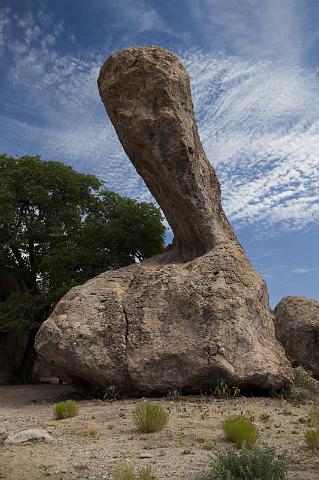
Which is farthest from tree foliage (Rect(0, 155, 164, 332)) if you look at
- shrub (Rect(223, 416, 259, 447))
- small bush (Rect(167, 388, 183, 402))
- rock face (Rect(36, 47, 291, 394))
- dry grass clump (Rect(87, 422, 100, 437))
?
shrub (Rect(223, 416, 259, 447))

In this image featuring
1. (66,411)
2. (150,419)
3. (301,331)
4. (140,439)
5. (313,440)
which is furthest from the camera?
(301,331)

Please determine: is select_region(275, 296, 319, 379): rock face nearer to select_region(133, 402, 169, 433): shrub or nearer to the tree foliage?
the tree foliage

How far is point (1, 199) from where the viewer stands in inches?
995

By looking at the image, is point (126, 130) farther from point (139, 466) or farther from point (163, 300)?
point (139, 466)

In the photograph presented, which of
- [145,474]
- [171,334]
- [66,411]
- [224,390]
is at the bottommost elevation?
[145,474]

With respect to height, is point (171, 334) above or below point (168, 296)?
below

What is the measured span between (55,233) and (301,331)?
1262 centimetres

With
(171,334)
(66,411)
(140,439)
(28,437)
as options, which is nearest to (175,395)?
(171,334)

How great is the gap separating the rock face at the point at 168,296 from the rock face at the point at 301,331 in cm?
526

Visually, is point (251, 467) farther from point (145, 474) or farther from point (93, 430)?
point (93, 430)

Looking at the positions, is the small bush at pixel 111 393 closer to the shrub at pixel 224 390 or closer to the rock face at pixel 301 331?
the shrub at pixel 224 390

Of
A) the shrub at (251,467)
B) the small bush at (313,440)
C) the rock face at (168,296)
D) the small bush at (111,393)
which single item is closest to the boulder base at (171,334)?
the rock face at (168,296)

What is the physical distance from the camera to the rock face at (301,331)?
21.5 meters

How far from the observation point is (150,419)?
1024 centimetres
